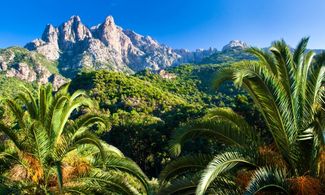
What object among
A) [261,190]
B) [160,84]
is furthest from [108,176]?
[160,84]

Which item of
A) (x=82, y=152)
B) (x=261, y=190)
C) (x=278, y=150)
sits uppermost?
(x=82, y=152)

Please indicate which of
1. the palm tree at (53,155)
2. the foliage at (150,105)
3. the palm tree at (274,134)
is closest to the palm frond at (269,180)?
the palm tree at (274,134)

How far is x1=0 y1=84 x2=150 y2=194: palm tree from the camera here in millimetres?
9977

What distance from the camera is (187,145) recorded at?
44562mm

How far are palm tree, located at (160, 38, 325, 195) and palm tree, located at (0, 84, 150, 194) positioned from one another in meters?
2.45

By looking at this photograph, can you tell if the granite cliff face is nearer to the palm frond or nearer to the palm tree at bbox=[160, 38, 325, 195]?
the palm tree at bbox=[160, 38, 325, 195]

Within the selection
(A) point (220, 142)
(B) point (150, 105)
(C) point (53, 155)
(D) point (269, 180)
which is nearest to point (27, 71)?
(B) point (150, 105)

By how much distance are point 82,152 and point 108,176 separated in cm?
137

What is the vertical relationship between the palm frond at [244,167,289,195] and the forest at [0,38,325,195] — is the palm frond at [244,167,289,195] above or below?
below

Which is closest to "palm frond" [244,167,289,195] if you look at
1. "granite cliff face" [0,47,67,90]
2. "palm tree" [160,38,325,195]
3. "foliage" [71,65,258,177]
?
"palm tree" [160,38,325,195]

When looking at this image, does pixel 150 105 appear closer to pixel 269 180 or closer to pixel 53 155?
pixel 53 155

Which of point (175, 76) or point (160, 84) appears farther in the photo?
point (175, 76)

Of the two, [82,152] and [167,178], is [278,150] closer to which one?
[167,178]

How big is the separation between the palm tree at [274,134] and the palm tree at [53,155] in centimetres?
245
